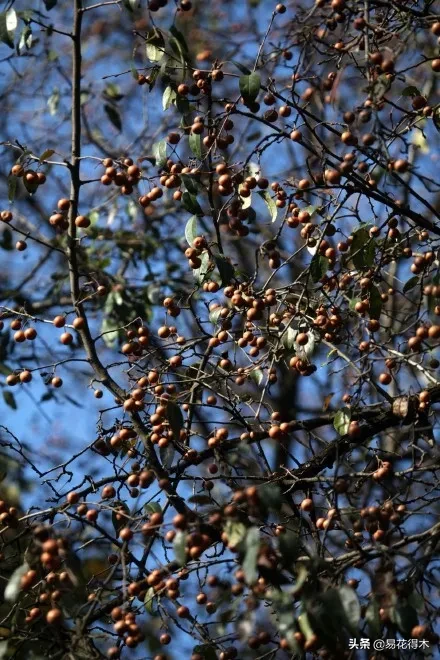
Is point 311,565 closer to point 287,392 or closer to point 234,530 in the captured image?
point 234,530

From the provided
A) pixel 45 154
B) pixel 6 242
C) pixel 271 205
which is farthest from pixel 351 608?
pixel 6 242

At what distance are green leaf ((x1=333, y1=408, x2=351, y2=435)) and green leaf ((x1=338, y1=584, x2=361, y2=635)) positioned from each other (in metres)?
0.68

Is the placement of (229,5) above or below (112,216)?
above

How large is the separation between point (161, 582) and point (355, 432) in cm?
71

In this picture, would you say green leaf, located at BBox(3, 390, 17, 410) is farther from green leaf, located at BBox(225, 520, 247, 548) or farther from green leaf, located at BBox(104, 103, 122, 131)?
green leaf, located at BBox(225, 520, 247, 548)

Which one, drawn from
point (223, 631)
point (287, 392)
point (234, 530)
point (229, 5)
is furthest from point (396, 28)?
point (229, 5)

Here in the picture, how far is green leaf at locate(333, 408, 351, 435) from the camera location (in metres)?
2.74

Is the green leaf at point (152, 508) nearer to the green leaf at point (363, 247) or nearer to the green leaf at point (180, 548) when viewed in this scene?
the green leaf at point (180, 548)

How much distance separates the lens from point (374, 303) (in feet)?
9.75

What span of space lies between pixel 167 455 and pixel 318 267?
0.76m

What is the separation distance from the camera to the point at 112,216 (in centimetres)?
561

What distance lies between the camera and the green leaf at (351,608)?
6.79ft

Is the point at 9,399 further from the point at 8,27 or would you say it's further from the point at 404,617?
the point at 404,617

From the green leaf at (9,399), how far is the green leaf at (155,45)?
6.54 ft
